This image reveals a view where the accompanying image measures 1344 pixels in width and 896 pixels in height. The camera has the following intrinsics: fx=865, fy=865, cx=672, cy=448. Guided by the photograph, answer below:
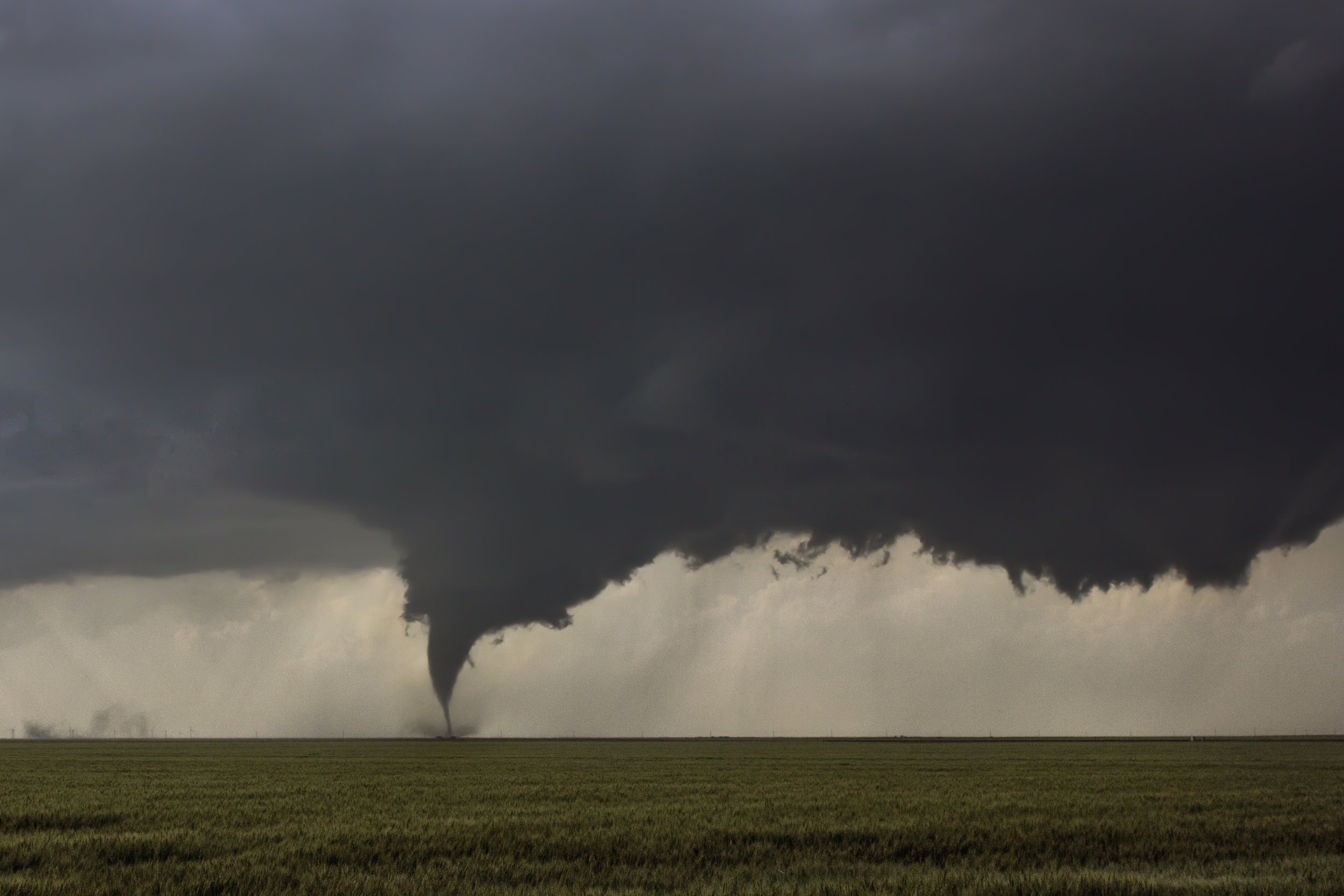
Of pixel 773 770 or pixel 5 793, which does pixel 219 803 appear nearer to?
pixel 5 793

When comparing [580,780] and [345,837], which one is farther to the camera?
[580,780]

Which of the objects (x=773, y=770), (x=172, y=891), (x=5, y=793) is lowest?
(x=773, y=770)

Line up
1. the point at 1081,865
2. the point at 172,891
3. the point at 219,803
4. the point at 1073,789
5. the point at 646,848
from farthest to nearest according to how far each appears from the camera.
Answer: the point at 1073,789 → the point at 219,803 → the point at 646,848 → the point at 1081,865 → the point at 172,891

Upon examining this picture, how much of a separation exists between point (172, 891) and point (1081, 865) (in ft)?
53.1

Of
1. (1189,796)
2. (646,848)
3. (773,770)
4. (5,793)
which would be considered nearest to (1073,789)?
(1189,796)

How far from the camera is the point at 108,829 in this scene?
21047 mm

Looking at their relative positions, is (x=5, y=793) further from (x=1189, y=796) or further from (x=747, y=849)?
(x=1189, y=796)

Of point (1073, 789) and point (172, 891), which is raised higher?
point (172, 891)

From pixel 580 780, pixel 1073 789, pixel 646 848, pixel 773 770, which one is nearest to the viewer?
pixel 646 848

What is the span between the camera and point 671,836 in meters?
19.8

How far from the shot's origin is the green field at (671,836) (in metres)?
14.4

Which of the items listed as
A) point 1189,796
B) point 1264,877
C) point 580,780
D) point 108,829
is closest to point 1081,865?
point 1264,877

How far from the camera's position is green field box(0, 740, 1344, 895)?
14.4 meters

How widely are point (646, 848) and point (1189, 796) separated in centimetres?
2490
